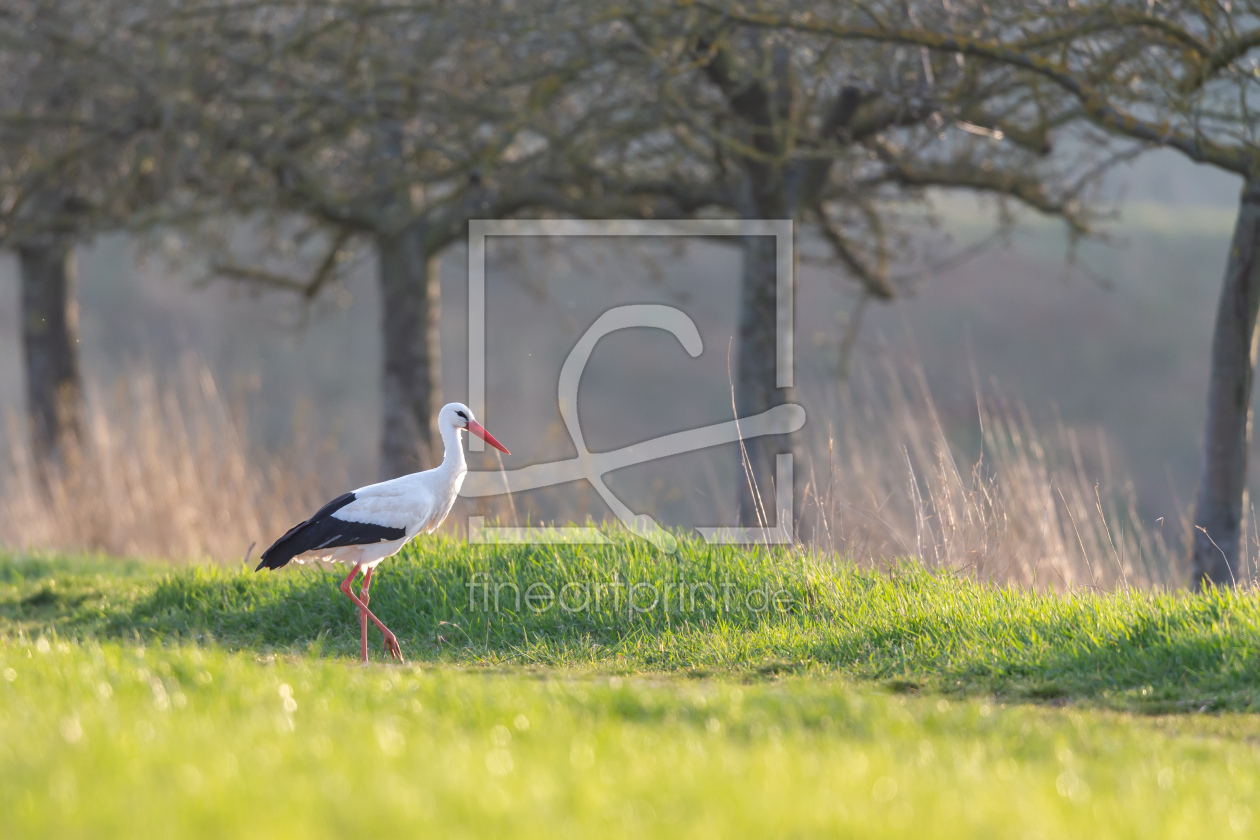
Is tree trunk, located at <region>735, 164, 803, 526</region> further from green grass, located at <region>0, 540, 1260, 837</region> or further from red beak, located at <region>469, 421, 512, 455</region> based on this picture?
red beak, located at <region>469, 421, 512, 455</region>

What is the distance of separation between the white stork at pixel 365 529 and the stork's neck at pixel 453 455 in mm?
113

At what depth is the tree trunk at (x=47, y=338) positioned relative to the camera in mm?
13148

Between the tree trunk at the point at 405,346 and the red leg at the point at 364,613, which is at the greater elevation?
the tree trunk at the point at 405,346

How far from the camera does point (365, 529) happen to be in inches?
233

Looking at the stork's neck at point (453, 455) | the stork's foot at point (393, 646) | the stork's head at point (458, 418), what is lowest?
the stork's foot at point (393, 646)

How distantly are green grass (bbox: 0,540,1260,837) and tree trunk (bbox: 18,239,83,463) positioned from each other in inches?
244

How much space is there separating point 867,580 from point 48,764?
443 centimetres

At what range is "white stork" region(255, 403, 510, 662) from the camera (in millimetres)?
5895

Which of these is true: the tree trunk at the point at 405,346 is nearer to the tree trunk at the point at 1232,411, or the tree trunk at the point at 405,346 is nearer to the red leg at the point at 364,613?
the red leg at the point at 364,613

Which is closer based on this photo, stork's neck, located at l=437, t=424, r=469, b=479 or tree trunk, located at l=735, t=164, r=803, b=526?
stork's neck, located at l=437, t=424, r=469, b=479

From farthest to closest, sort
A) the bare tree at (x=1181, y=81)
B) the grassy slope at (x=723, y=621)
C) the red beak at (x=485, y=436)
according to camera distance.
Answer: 1. the bare tree at (x=1181, y=81)
2. the red beak at (x=485, y=436)
3. the grassy slope at (x=723, y=621)

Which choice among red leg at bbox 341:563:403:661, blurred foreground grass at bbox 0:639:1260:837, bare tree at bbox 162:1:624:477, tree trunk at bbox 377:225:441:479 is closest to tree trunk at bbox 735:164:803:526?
bare tree at bbox 162:1:624:477

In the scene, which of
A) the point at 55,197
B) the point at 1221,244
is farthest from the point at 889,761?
the point at 1221,244

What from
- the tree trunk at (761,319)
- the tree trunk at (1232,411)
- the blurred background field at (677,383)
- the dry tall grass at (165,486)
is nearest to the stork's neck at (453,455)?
the blurred background field at (677,383)
